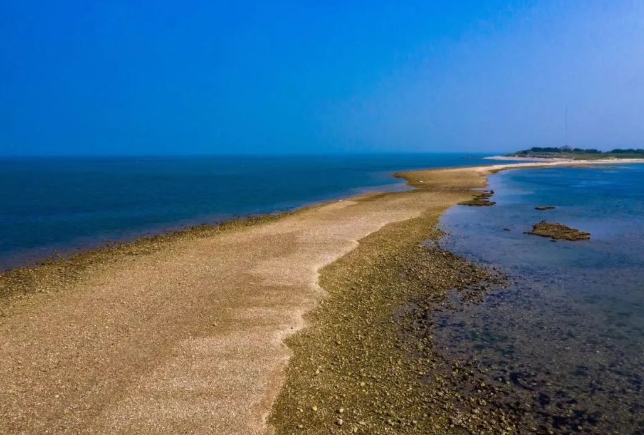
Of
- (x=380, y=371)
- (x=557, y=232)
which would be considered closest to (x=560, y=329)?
(x=380, y=371)

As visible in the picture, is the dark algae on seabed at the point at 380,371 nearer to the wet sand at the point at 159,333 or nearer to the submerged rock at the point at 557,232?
the wet sand at the point at 159,333

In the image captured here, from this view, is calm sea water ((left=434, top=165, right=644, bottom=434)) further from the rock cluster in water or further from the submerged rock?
the rock cluster in water

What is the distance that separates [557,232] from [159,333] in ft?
87.3

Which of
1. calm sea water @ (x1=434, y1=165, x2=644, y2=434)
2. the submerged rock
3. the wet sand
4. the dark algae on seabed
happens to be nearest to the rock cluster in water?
the submerged rock

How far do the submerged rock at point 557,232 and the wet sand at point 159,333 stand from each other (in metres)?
10.3

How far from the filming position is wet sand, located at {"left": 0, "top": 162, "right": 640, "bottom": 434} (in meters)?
9.65

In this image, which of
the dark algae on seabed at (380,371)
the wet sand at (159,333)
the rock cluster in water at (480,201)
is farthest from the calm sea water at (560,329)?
the rock cluster in water at (480,201)

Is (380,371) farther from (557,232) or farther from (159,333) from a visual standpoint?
(557,232)

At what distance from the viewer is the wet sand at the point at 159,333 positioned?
9648 mm

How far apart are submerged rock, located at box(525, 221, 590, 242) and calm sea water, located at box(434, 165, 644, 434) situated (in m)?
0.90

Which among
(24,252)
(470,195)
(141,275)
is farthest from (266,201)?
(141,275)

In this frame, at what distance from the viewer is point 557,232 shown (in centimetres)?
3016

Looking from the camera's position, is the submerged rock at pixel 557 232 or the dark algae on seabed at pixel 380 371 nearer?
the dark algae on seabed at pixel 380 371

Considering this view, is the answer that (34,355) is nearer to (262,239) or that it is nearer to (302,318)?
(302,318)
